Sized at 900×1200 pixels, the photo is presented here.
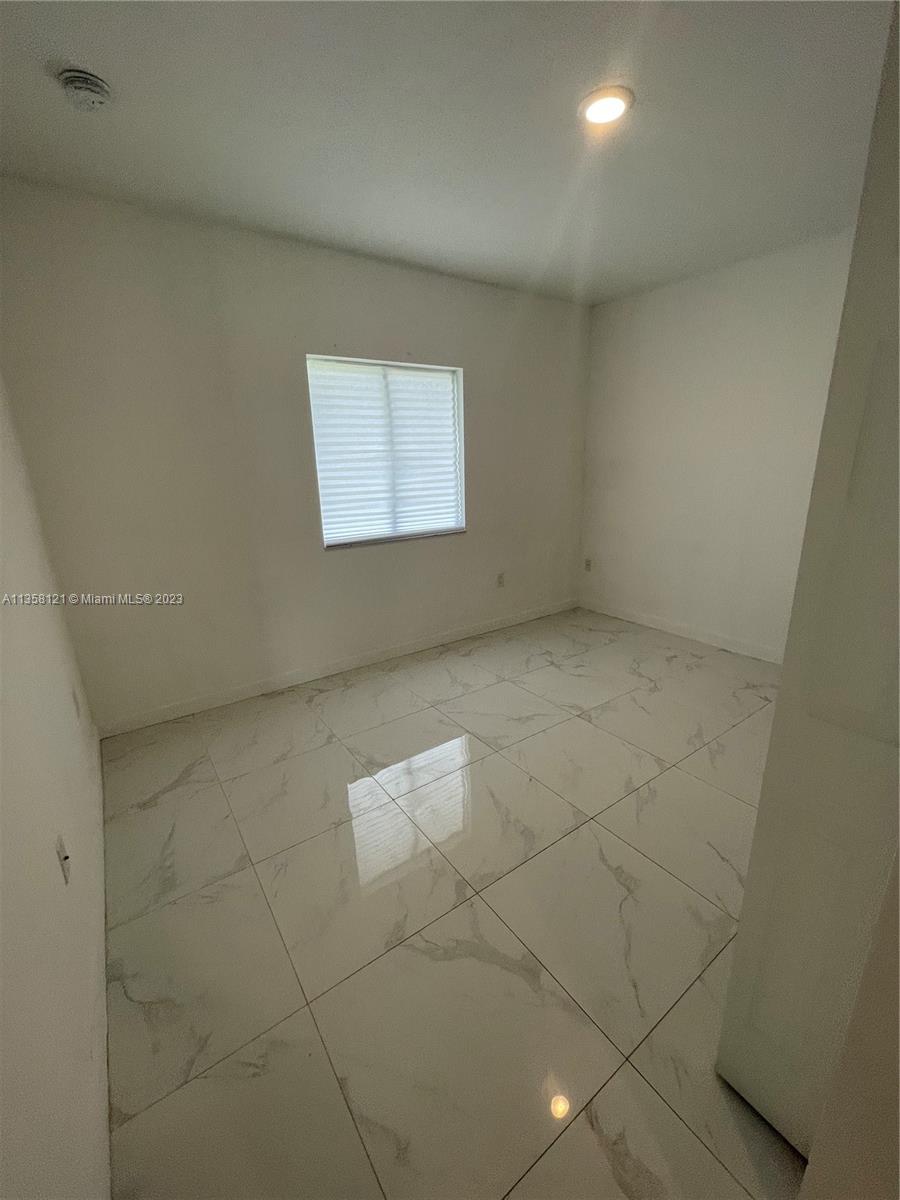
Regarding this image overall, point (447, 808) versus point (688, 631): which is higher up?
point (688, 631)

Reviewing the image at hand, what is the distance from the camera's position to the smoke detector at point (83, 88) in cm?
140

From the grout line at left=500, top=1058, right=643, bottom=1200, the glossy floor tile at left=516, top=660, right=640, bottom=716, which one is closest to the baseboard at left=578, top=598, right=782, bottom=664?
the glossy floor tile at left=516, top=660, right=640, bottom=716

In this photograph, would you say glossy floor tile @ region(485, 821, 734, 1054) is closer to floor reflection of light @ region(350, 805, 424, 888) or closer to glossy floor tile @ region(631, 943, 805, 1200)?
glossy floor tile @ region(631, 943, 805, 1200)

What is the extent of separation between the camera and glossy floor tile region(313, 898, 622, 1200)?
98cm

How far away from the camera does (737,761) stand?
2174 millimetres

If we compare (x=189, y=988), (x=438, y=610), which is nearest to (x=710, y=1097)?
(x=189, y=988)

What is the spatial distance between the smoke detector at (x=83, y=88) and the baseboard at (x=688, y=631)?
160 inches

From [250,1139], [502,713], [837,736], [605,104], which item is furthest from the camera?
[502,713]

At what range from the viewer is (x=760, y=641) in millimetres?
3236

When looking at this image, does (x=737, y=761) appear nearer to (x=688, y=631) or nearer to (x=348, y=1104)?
(x=688, y=631)

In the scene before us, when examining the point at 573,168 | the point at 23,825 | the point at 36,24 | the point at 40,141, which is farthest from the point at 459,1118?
the point at 40,141

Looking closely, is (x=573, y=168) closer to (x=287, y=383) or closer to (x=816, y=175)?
(x=816, y=175)

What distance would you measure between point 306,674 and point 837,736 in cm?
285

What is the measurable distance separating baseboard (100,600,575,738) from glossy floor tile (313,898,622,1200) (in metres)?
1.93
